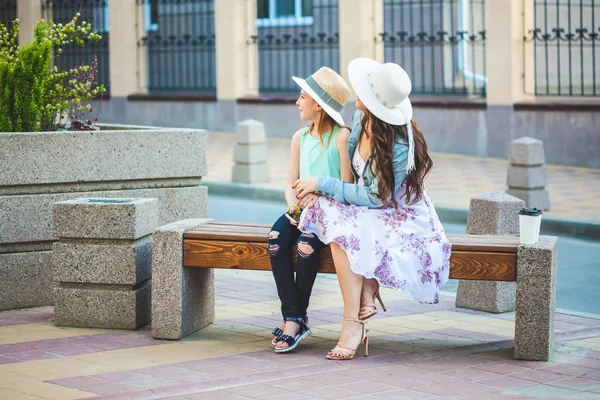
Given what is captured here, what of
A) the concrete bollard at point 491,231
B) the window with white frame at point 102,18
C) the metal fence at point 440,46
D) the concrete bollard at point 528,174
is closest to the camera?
the concrete bollard at point 491,231

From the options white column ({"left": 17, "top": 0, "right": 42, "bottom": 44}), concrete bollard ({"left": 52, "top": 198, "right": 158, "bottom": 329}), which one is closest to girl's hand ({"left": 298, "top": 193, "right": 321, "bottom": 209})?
concrete bollard ({"left": 52, "top": 198, "right": 158, "bottom": 329})

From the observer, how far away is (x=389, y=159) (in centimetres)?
593

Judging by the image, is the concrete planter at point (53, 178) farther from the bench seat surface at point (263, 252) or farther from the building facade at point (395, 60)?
the building facade at point (395, 60)

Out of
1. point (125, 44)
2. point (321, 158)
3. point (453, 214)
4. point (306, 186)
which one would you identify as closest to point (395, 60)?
point (125, 44)

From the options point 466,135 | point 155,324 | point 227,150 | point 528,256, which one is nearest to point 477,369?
point 528,256

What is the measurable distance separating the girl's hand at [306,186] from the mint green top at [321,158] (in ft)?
0.75

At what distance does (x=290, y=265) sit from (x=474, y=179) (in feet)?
29.5

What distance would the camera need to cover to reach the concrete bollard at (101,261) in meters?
6.59

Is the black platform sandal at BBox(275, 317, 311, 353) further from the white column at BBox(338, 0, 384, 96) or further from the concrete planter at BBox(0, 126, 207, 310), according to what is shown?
the white column at BBox(338, 0, 384, 96)

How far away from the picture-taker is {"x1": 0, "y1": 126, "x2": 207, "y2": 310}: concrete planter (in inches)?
287

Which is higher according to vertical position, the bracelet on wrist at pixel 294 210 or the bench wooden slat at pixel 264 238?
the bracelet on wrist at pixel 294 210

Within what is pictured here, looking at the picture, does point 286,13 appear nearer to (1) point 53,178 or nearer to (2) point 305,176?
(1) point 53,178

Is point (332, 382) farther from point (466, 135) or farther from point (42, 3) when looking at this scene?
point (42, 3)

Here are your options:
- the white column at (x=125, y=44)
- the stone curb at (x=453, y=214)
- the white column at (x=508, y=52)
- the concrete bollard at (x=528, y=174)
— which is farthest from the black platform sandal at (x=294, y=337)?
the white column at (x=125, y=44)
